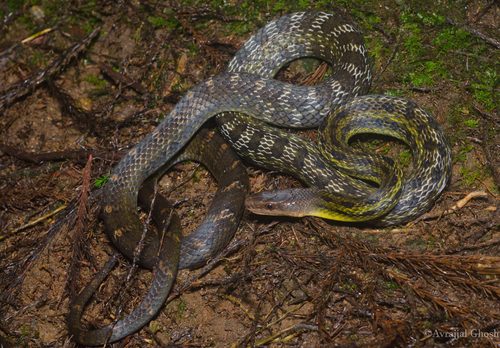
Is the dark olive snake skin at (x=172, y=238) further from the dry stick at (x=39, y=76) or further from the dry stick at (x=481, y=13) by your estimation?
the dry stick at (x=481, y=13)

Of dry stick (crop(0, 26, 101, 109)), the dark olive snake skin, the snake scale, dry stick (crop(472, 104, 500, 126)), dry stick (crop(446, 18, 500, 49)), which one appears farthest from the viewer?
dry stick (crop(0, 26, 101, 109))

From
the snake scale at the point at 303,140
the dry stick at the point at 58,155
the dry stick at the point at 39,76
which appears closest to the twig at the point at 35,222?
the dry stick at the point at 58,155

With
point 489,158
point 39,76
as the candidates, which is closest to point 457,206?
point 489,158

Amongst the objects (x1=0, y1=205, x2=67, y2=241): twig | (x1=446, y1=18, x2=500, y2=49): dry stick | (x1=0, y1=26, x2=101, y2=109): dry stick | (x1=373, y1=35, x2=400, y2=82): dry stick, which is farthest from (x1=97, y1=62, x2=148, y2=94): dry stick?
(x1=446, y1=18, x2=500, y2=49): dry stick

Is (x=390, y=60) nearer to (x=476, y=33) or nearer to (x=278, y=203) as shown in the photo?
(x=476, y=33)

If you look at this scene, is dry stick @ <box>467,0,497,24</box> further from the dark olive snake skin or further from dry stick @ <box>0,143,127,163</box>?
dry stick @ <box>0,143,127,163</box>

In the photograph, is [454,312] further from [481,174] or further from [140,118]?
[140,118]

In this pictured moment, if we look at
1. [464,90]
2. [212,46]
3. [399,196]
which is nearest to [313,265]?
[399,196]
